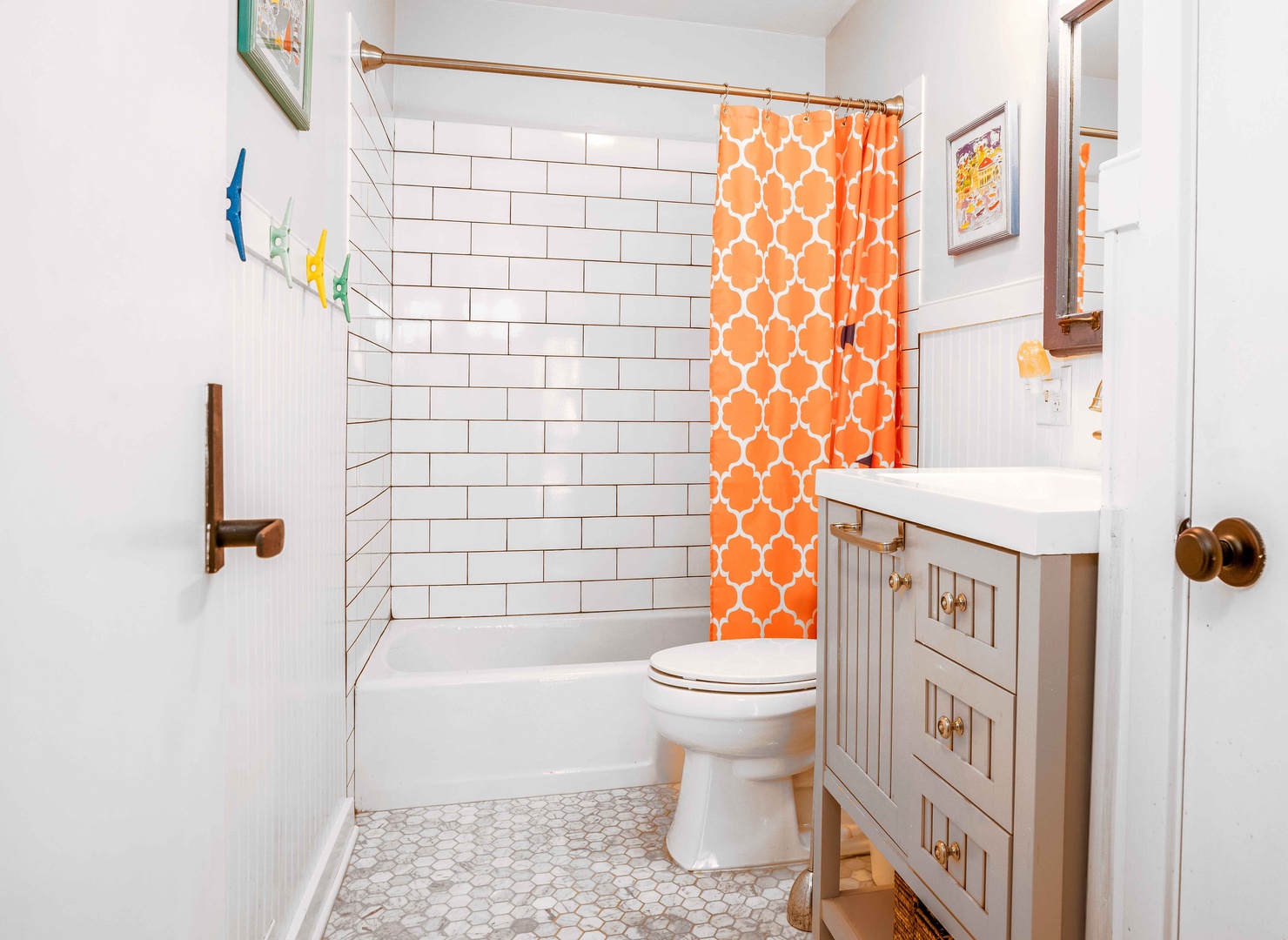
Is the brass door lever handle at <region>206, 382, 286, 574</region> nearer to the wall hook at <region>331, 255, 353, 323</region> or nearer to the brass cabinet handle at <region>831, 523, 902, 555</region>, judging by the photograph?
the brass cabinet handle at <region>831, 523, 902, 555</region>

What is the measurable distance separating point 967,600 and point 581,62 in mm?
2484

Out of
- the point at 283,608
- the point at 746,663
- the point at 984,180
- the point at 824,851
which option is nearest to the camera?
the point at 283,608

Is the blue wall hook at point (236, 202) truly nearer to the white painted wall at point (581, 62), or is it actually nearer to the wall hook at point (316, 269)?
the wall hook at point (316, 269)

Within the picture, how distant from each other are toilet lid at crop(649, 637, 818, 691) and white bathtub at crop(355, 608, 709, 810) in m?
0.35

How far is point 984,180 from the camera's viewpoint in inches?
75.7

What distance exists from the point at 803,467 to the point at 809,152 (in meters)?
0.94

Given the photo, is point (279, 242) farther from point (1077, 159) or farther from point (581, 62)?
point (581, 62)

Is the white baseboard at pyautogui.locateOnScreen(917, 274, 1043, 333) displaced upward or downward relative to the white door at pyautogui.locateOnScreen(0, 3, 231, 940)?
upward

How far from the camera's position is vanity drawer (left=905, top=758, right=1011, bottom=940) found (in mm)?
943

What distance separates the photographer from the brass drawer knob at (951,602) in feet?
3.35

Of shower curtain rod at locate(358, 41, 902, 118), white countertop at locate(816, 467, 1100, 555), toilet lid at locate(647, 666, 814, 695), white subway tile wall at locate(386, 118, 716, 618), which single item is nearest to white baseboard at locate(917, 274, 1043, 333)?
white countertop at locate(816, 467, 1100, 555)

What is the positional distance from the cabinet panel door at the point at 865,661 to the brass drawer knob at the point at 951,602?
3.7 inches

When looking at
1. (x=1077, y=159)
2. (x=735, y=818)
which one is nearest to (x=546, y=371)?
(x=735, y=818)

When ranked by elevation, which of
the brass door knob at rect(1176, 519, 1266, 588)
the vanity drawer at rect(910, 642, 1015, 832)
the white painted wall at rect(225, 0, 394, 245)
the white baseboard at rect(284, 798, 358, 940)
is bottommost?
the white baseboard at rect(284, 798, 358, 940)
